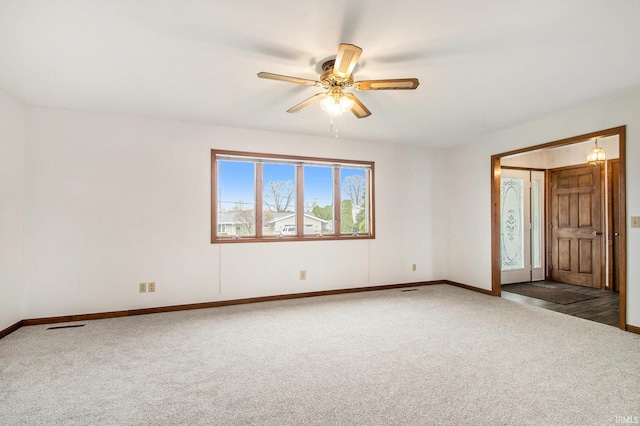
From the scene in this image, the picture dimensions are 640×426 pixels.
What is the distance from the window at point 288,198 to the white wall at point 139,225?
146 mm

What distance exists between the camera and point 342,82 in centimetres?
251

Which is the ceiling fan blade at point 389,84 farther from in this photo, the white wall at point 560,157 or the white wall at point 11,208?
the white wall at point 560,157

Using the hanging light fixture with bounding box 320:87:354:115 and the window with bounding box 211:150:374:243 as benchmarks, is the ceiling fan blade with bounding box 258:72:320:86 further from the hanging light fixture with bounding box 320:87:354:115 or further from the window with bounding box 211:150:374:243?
the window with bounding box 211:150:374:243

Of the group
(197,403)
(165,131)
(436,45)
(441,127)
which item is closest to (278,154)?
(165,131)

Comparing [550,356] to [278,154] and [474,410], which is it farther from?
[278,154]

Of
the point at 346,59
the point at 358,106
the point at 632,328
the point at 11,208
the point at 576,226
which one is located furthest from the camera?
the point at 576,226

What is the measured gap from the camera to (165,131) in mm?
4062

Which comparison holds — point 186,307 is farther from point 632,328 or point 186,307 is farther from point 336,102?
point 632,328

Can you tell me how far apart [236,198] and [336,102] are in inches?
93.8

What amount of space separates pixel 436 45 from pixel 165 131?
3.37 meters

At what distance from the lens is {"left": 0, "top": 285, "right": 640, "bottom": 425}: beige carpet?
74.7 inches

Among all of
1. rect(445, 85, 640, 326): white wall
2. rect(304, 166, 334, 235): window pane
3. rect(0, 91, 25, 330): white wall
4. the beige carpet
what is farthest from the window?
rect(0, 91, 25, 330): white wall

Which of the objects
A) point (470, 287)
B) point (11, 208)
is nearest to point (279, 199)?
point (11, 208)

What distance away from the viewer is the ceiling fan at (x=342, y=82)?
2.11 meters
